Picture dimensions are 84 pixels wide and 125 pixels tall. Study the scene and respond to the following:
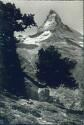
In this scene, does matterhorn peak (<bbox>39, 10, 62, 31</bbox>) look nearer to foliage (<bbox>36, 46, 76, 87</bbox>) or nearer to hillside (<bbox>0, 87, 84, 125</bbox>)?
foliage (<bbox>36, 46, 76, 87</bbox>)

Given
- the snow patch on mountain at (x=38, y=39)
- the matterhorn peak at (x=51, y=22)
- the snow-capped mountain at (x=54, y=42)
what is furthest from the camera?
the matterhorn peak at (x=51, y=22)

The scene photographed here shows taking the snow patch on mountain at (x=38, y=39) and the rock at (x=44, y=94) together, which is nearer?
the rock at (x=44, y=94)

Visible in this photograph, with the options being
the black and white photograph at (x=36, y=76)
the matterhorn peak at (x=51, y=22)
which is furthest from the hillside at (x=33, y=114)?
the matterhorn peak at (x=51, y=22)

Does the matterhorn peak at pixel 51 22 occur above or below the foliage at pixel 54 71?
above

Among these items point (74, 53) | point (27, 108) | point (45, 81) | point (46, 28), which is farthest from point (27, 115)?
point (46, 28)

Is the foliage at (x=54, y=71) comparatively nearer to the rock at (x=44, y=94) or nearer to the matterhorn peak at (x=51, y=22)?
the rock at (x=44, y=94)

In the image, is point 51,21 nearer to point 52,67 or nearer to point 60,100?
point 52,67

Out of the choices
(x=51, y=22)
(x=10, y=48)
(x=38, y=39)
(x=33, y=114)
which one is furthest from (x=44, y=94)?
(x=51, y=22)
